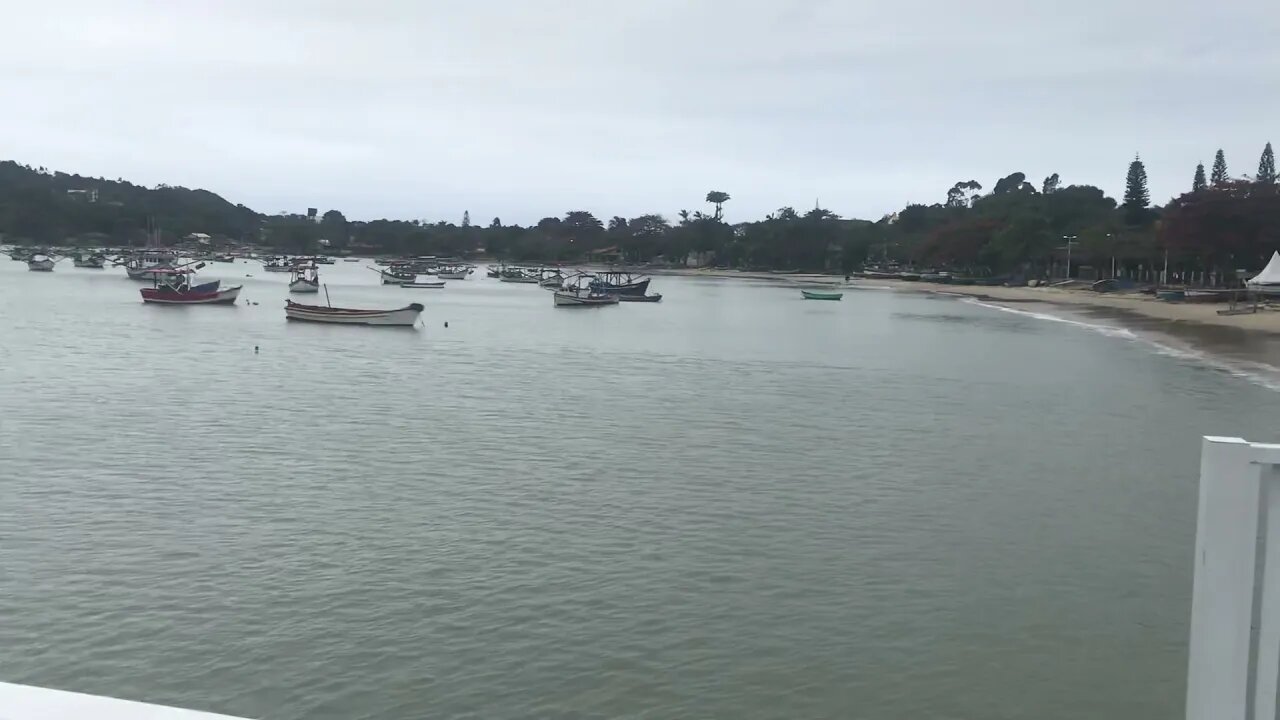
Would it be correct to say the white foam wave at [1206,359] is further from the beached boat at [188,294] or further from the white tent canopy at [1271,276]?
the beached boat at [188,294]

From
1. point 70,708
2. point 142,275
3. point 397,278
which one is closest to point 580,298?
point 142,275

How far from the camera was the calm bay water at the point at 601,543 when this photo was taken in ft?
31.2

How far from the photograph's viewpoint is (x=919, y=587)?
12.1 m

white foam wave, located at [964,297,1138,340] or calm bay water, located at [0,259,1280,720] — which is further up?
white foam wave, located at [964,297,1138,340]

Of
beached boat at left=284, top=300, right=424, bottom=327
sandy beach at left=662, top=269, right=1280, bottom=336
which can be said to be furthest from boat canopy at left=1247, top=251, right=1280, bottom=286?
beached boat at left=284, top=300, right=424, bottom=327

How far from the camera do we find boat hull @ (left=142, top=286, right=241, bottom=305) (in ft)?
197

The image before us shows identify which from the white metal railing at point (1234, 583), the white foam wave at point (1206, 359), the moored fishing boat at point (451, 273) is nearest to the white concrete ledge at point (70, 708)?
the white metal railing at point (1234, 583)

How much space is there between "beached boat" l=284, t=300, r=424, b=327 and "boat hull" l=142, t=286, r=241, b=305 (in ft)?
32.9

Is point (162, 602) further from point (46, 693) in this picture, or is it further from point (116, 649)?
point (46, 693)

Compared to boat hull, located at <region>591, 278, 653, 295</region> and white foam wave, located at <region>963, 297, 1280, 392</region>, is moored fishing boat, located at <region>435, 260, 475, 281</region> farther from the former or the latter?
white foam wave, located at <region>963, 297, 1280, 392</region>

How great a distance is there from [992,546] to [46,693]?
41.6ft

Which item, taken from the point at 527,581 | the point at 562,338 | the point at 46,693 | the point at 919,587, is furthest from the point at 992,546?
the point at 562,338

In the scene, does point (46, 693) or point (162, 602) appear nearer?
point (46, 693)

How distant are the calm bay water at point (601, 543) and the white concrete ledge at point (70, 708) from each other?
6.60 metres
